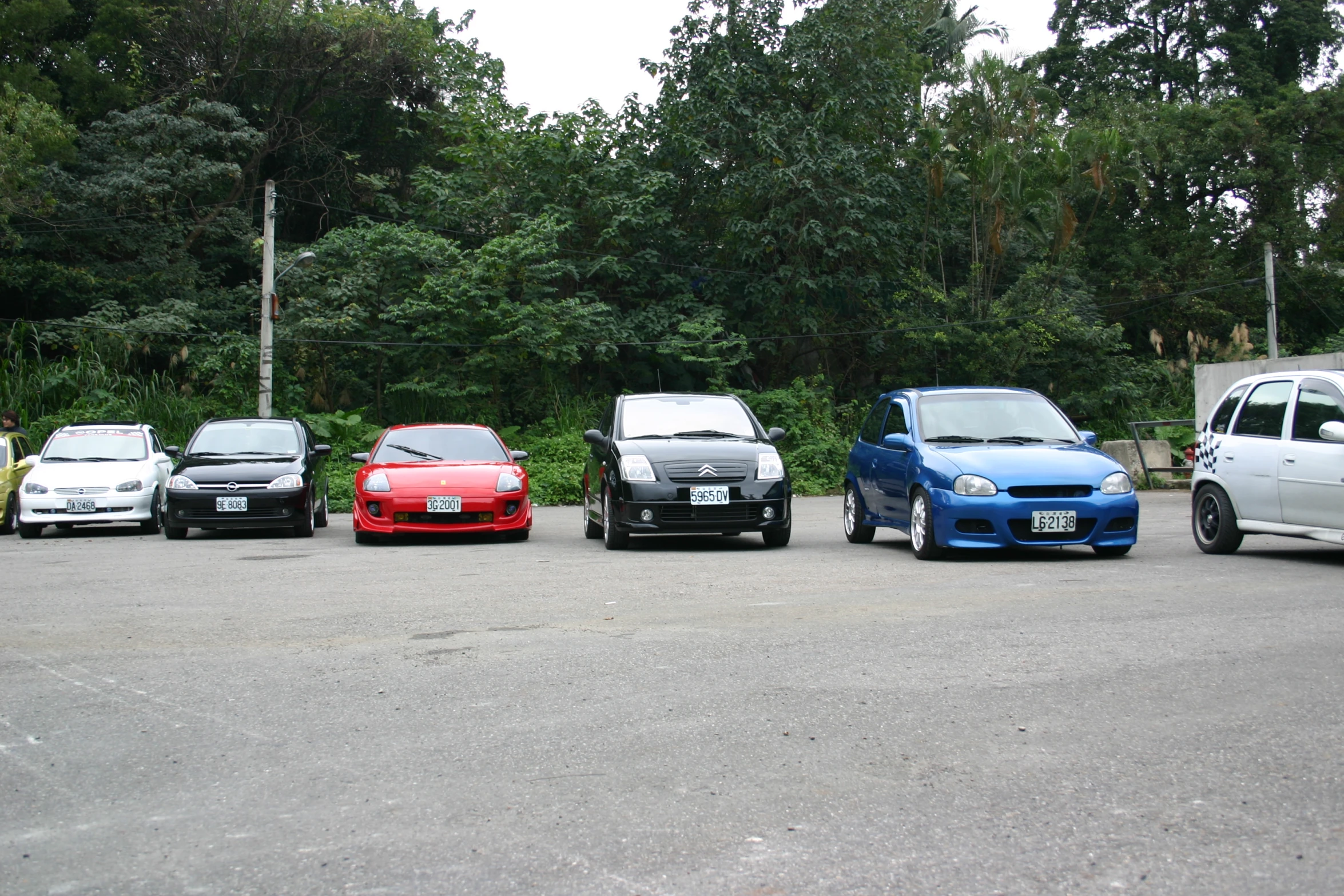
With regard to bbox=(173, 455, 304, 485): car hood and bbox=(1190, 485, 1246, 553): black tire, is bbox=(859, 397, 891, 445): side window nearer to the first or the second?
bbox=(1190, 485, 1246, 553): black tire

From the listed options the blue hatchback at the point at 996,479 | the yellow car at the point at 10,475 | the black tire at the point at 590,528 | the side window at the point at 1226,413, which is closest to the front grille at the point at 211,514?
the yellow car at the point at 10,475

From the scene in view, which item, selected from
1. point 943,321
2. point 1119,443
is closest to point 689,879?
point 1119,443

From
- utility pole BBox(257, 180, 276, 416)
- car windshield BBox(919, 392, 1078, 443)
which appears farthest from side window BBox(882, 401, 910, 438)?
utility pole BBox(257, 180, 276, 416)

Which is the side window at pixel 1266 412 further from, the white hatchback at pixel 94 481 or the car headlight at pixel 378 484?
the white hatchback at pixel 94 481

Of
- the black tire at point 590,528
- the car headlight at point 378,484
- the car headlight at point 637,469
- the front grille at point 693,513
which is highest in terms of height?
the car headlight at point 637,469

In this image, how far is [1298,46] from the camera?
1704 inches

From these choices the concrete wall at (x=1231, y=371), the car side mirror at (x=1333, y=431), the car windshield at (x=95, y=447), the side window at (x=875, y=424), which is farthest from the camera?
the concrete wall at (x=1231, y=371)

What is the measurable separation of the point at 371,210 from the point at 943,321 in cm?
1682

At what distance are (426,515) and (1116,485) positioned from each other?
285 inches

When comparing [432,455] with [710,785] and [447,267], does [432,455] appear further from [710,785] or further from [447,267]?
[447,267]

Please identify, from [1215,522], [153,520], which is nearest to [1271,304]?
[1215,522]

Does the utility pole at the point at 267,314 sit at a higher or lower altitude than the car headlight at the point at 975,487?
higher

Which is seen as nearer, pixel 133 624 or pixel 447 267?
pixel 133 624

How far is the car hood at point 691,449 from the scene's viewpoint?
11953 millimetres
